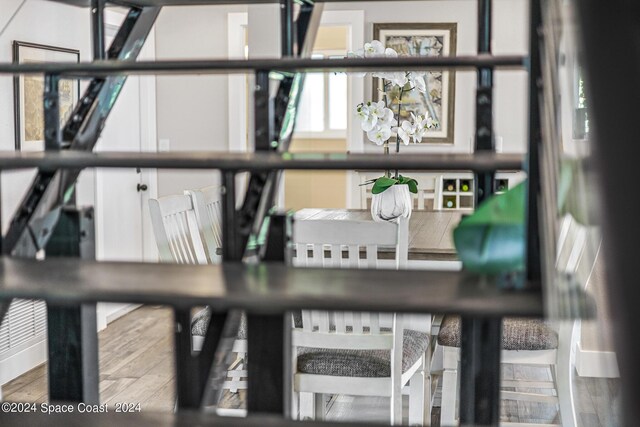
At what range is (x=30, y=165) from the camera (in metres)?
1.49

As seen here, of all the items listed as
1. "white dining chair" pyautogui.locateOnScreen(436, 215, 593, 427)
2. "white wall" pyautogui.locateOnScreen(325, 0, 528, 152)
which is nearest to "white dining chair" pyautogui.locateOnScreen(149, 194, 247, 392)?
"white dining chair" pyautogui.locateOnScreen(436, 215, 593, 427)

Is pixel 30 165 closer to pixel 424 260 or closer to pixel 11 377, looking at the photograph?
pixel 424 260

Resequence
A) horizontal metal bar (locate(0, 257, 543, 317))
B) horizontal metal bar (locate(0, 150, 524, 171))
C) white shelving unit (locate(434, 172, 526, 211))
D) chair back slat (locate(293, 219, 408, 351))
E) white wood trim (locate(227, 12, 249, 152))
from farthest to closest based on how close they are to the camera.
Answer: white wood trim (locate(227, 12, 249, 152)), white shelving unit (locate(434, 172, 526, 211)), chair back slat (locate(293, 219, 408, 351)), horizontal metal bar (locate(0, 150, 524, 171)), horizontal metal bar (locate(0, 257, 543, 317))

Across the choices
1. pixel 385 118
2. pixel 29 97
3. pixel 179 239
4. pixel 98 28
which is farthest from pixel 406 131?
pixel 98 28

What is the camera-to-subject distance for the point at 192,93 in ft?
20.3

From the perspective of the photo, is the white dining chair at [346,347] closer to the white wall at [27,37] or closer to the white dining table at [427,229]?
the white dining table at [427,229]

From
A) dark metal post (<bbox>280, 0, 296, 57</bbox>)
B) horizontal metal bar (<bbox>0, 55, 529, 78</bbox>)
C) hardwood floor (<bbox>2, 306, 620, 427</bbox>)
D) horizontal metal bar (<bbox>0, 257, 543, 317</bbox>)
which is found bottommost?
hardwood floor (<bbox>2, 306, 620, 427</bbox>)

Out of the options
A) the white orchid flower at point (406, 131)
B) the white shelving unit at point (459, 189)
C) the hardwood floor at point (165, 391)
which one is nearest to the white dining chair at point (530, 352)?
the hardwood floor at point (165, 391)

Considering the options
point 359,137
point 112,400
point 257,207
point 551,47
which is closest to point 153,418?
point 257,207

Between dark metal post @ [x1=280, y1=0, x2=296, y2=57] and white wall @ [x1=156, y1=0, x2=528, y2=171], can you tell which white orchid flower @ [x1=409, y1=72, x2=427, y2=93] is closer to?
dark metal post @ [x1=280, y1=0, x2=296, y2=57]

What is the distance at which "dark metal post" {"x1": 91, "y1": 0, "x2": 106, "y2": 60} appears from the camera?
74.9 inches

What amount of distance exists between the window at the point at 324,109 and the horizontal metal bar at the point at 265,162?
6.62 m

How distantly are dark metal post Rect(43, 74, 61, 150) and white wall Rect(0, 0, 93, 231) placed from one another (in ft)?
7.32

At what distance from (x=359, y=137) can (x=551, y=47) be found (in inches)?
201
